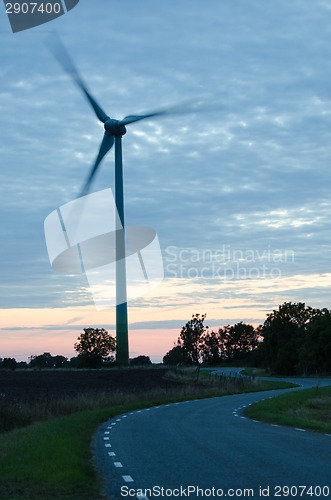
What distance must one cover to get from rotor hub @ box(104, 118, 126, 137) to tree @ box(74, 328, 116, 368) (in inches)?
2251

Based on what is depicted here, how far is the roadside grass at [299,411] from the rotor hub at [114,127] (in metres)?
29.4

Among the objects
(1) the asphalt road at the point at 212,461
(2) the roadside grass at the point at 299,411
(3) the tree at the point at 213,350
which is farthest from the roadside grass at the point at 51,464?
(3) the tree at the point at 213,350

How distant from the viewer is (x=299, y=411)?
32688mm

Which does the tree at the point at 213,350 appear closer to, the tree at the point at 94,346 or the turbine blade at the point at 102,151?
the tree at the point at 94,346

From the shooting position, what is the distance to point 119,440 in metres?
17.6

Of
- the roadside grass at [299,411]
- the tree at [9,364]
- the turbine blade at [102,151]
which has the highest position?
the turbine blade at [102,151]

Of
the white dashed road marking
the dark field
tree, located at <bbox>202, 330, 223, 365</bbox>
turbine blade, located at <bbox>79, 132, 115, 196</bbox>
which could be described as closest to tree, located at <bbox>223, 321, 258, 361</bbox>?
tree, located at <bbox>202, 330, 223, 365</bbox>

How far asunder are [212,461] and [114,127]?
155 feet

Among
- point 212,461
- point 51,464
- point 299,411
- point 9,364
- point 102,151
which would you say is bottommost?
point 299,411

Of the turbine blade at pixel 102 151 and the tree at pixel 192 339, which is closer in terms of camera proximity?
the turbine blade at pixel 102 151

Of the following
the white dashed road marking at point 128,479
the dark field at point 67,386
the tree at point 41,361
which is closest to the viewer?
the white dashed road marking at point 128,479

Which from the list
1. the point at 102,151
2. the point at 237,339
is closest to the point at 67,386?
the point at 102,151

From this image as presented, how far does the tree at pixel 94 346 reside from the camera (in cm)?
10581

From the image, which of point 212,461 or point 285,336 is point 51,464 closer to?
point 212,461
